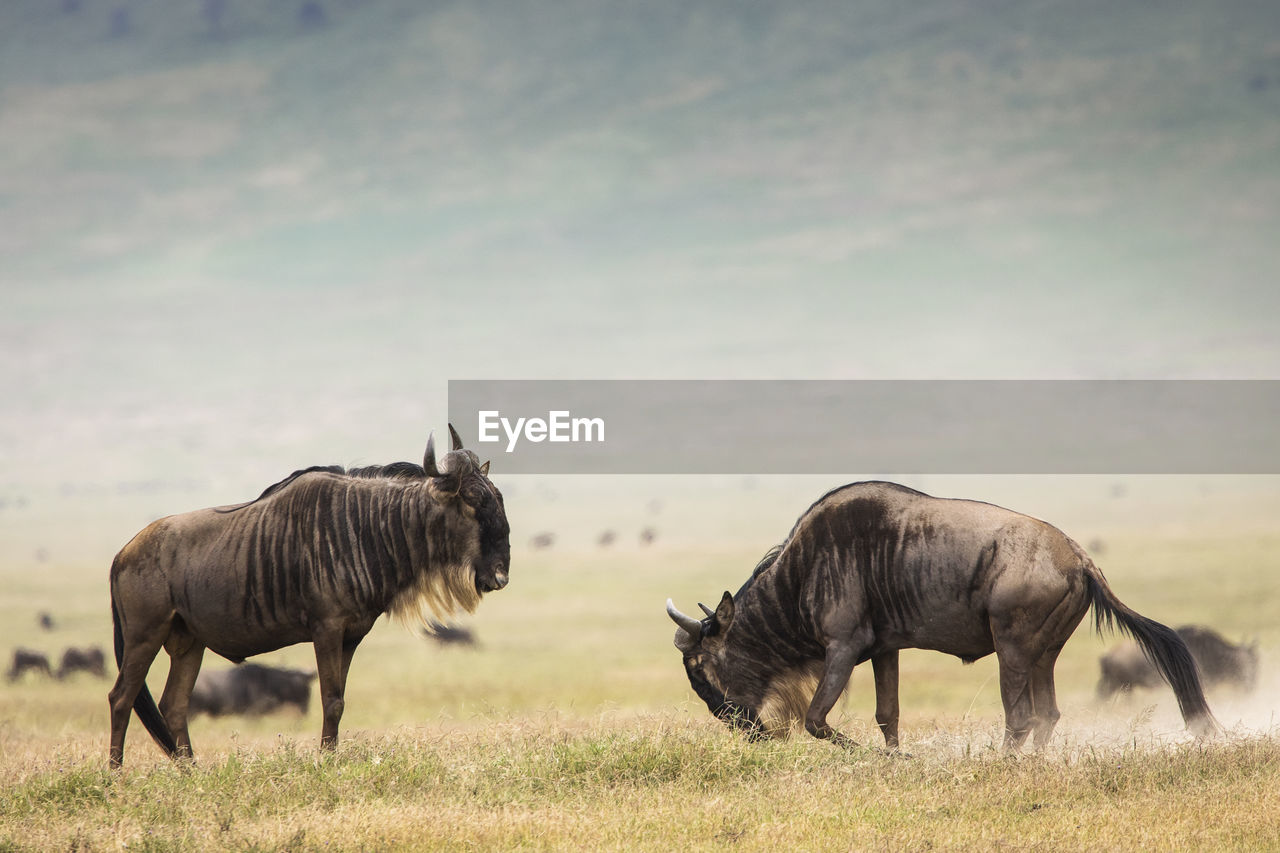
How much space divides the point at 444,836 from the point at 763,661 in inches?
177

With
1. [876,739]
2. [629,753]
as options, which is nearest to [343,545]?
[629,753]

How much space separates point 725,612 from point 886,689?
1.71m

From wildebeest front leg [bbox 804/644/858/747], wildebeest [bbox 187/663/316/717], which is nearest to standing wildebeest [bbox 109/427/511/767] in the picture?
wildebeest front leg [bbox 804/644/858/747]

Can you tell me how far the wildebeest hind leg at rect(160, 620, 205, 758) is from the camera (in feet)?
35.0

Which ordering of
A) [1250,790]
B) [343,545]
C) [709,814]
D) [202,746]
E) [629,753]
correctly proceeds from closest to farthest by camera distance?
[709,814]
[1250,790]
[629,753]
[343,545]
[202,746]

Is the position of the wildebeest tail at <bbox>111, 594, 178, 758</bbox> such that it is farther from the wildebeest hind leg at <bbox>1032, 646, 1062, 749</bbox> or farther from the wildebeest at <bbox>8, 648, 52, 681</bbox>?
the wildebeest at <bbox>8, 648, 52, 681</bbox>

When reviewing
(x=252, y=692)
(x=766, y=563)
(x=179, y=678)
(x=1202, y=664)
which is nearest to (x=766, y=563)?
(x=766, y=563)

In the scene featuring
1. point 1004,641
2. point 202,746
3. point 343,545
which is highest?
point 343,545

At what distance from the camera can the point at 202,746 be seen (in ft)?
42.1

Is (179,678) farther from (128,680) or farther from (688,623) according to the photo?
(688,623)

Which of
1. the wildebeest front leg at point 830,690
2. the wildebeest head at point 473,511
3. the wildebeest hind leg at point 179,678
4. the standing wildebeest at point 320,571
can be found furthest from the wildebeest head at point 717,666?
the wildebeest hind leg at point 179,678

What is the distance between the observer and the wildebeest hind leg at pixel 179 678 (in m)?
10.7

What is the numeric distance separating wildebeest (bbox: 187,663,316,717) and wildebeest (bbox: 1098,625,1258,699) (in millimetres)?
12778

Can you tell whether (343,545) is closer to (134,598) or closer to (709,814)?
(134,598)
